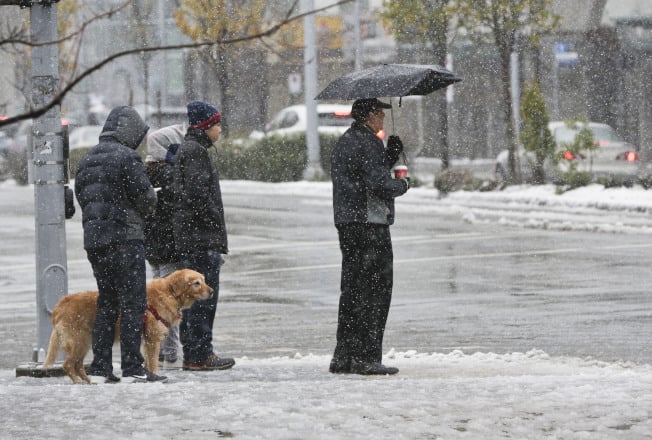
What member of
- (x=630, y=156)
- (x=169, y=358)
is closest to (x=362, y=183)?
(x=169, y=358)

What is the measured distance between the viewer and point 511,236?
20.0 meters

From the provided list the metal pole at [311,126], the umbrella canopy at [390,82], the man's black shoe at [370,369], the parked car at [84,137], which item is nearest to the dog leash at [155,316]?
the man's black shoe at [370,369]

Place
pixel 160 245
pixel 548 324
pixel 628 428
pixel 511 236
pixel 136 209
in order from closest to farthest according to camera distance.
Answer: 1. pixel 628 428
2. pixel 136 209
3. pixel 160 245
4. pixel 548 324
5. pixel 511 236

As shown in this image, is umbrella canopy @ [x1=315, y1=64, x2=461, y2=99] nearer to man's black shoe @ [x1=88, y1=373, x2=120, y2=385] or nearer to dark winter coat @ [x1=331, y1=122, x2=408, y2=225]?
dark winter coat @ [x1=331, y1=122, x2=408, y2=225]

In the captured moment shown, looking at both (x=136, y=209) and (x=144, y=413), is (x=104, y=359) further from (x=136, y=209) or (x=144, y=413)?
(x=144, y=413)

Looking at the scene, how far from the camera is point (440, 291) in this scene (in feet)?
45.2

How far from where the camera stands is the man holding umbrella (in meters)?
8.66

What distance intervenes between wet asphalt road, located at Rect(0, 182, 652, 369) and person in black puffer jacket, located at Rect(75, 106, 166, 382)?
1.86 metres

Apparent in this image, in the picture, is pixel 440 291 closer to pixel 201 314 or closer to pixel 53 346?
pixel 201 314

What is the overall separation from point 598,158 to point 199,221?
22.6 meters

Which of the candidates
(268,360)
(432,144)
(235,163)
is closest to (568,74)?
(432,144)

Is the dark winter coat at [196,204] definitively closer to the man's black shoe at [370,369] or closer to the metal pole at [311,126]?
the man's black shoe at [370,369]

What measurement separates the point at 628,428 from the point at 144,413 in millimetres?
2047

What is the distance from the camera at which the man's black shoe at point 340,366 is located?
8883mm
